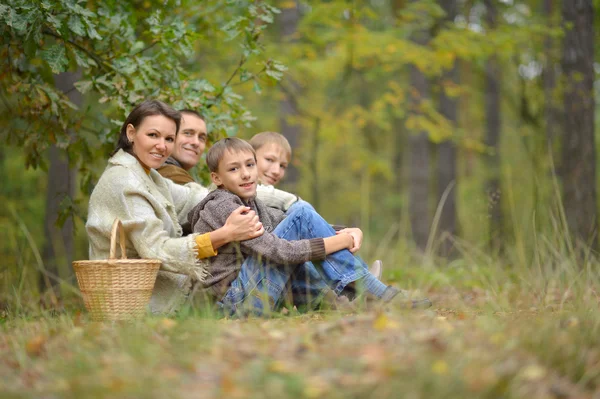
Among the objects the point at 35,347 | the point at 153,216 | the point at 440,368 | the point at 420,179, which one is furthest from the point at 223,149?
the point at 420,179

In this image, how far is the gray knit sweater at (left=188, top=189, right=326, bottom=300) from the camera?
11.8ft

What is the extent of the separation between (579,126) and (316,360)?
4628mm

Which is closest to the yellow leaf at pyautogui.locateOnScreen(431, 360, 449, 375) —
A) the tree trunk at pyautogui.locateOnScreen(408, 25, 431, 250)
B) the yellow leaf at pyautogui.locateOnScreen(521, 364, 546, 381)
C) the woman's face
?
the yellow leaf at pyautogui.locateOnScreen(521, 364, 546, 381)

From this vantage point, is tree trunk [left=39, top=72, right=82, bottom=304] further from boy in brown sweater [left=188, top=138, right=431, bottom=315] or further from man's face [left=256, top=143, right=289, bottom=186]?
boy in brown sweater [left=188, top=138, right=431, bottom=315]

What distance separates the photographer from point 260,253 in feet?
11.8

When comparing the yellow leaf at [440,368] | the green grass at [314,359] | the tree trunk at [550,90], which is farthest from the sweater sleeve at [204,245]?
the tree trunk at [550,90]

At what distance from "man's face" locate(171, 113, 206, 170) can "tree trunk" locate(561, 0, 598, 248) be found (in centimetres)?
337

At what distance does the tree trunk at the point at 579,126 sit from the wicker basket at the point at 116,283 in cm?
391

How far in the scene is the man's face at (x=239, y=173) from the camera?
3.72 meters

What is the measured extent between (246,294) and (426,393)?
73.8 inches

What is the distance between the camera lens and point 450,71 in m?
11.1

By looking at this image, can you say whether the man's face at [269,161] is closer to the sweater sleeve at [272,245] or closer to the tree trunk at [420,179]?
the sweater sleeve at [272,245]

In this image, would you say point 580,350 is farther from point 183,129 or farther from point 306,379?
point 183,129

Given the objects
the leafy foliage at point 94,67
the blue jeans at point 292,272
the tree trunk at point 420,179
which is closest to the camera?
the blue jeans at point 292,272
